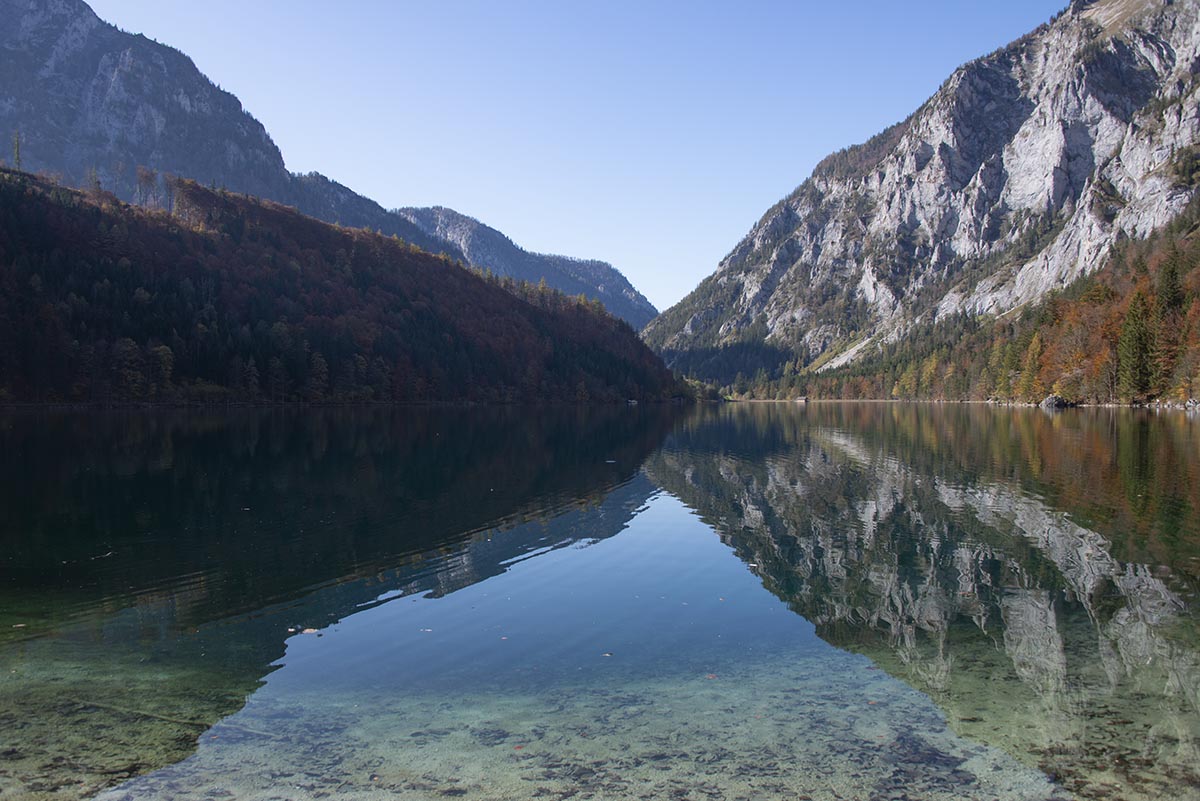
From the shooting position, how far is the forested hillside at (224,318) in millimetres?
102188

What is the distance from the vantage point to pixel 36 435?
2132 inches

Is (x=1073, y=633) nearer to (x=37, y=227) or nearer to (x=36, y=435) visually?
(x=36, y=435)

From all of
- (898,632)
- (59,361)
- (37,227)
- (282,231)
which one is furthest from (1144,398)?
(282,231)

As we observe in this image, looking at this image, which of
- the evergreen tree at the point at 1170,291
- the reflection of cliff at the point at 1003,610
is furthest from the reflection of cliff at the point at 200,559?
the evergreen tree at the point at 1170,291

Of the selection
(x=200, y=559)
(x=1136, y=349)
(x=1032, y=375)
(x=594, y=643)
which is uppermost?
A: (x=1136, y=349)

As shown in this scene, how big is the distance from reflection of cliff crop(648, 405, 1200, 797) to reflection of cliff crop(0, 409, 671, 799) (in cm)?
735

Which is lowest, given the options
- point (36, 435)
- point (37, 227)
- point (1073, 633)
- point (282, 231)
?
point (1073, 633)

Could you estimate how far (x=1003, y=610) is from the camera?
50.1ft

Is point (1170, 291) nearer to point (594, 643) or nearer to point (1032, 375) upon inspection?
point (1032, 375)

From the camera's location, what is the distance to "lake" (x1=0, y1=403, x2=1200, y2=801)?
8594mm

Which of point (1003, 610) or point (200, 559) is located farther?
point (200, 559)

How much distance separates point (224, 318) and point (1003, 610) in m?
136

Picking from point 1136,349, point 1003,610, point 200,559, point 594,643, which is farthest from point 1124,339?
point 200,559

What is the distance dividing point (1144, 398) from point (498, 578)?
122 metres
